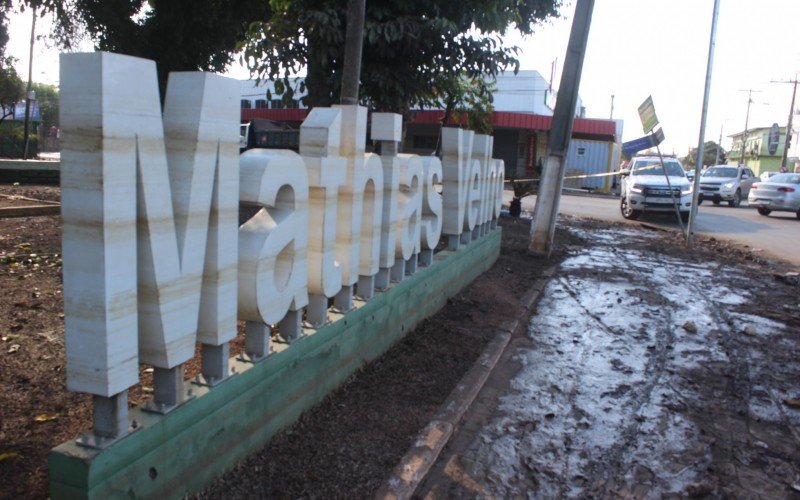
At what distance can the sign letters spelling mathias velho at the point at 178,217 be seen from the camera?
7.38 ft

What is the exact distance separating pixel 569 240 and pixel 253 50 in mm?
8476

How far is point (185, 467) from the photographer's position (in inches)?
110

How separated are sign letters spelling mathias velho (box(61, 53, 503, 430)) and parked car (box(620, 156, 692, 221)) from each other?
611 inches

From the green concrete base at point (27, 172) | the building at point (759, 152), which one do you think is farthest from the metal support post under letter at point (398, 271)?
the building at point (759, 152)

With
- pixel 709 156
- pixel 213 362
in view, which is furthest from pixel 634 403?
pixel 709 156

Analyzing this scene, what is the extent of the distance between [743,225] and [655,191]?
114 inches

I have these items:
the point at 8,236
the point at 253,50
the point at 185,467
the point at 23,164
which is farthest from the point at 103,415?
the point at 23,164

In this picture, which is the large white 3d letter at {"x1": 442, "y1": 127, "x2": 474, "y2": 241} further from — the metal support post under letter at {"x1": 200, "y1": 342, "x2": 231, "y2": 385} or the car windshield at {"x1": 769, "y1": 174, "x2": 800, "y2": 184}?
the car windshield at {"x1": 769, "y1": 174, "x2": 800, "y2": 184}

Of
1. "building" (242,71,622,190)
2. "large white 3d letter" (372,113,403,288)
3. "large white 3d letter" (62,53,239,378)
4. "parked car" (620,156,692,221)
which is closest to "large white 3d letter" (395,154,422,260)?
"large white 3d letter" (372,113,403,288)

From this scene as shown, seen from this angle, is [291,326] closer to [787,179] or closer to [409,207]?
[409,207]

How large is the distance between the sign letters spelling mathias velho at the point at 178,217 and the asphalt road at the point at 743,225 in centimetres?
1079

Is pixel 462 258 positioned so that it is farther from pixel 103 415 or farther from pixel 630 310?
pixel 103 415

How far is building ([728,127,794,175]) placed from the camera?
236 ft

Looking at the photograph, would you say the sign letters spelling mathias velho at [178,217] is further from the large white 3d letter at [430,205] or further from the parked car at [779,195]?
the parked car at [779,195]
